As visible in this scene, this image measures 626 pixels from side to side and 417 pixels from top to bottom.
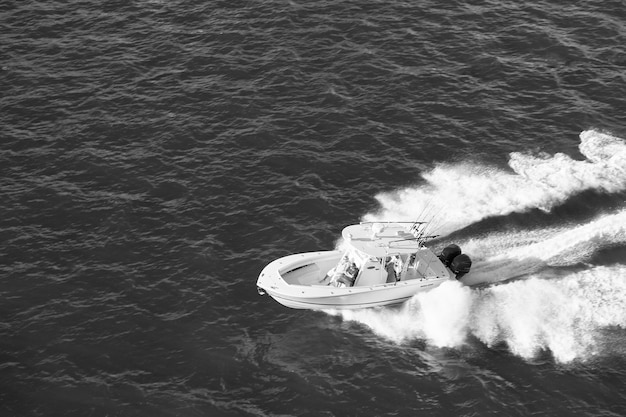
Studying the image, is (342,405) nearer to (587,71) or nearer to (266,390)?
(266,390)

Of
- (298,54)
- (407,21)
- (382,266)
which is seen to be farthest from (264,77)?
(382,266)

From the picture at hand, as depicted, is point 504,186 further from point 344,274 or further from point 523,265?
point 344,274

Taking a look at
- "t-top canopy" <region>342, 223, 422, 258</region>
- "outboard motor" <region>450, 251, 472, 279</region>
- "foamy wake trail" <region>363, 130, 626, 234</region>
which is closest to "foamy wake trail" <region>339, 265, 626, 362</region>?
"outboard motor" <region>450, 251, 472, 279</region>

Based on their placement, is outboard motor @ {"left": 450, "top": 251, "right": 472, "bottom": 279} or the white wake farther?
outboard motor @ {"left": 450, "top": 251, "right": 472, "bottom": 279}

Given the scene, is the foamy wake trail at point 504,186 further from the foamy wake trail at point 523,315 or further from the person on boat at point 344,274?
the foamy wake trail at point 523,315

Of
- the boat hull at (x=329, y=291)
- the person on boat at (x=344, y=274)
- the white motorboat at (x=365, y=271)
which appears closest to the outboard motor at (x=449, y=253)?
the white motorboat at (x=365, y=271)

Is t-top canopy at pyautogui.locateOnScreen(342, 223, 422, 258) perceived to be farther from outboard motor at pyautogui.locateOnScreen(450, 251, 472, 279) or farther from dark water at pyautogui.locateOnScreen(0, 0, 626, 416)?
dark water at pyautogui.locateOnScreen(0, 0, 626, 416)
